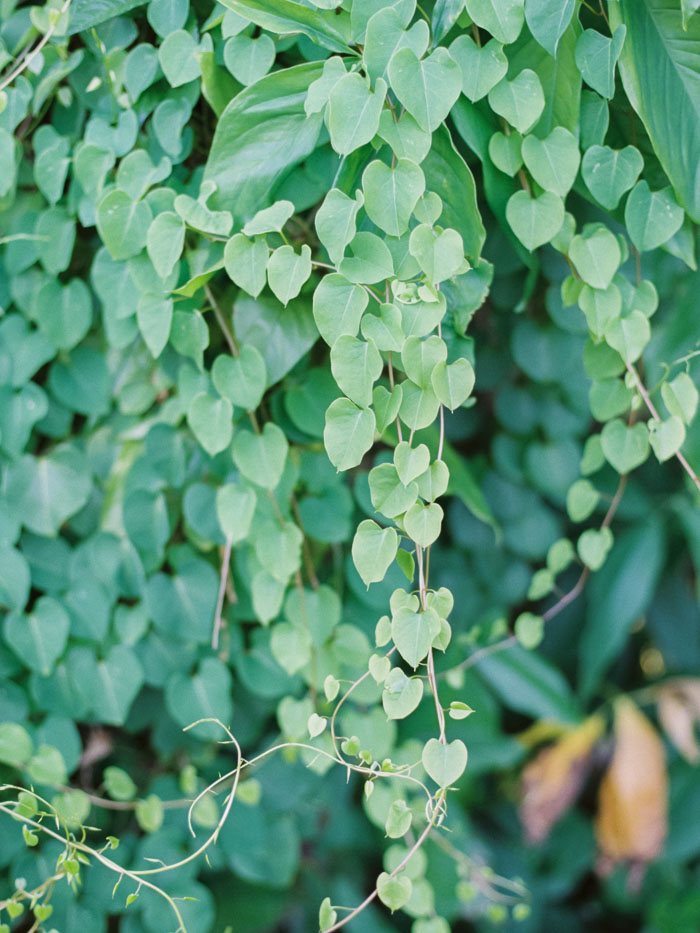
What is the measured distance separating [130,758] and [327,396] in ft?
1.70

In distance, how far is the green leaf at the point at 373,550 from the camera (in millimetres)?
510

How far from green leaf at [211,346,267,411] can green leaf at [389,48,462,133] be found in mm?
226

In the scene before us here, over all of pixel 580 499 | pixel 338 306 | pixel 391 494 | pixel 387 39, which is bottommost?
pixel 580 499

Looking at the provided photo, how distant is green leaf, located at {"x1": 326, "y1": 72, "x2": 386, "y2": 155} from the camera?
482 mm

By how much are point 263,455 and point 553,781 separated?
907 millimetres

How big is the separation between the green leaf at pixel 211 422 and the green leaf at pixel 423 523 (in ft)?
0.63

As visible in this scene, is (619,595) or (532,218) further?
(619,595)

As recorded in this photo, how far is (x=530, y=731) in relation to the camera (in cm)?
129

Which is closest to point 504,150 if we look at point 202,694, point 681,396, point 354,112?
point 354,112

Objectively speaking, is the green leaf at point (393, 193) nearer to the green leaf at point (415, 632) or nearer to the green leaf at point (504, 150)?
the green leaf at point (504, 150)

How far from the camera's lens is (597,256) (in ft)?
1.97

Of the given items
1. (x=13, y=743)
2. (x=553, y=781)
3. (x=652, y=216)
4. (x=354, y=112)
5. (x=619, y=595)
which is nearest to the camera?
(x=354, y=112)

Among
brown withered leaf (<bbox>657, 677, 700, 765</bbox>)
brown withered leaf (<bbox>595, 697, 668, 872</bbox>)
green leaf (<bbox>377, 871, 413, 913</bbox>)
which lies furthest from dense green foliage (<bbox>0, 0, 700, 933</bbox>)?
brown withered leaf (<bbox>657, 677, 700, 765</bbox>)

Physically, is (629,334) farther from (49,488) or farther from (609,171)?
(49,488)
